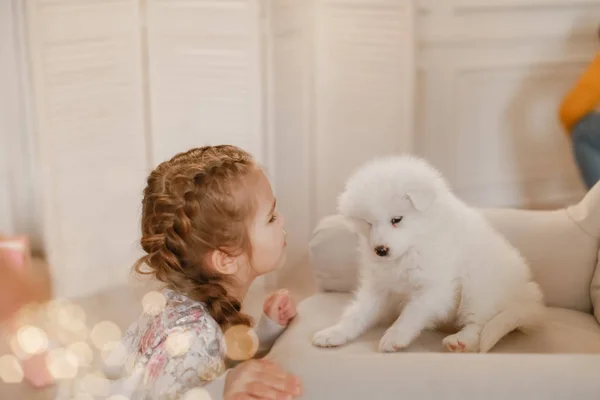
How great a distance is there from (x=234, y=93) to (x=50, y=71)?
2.30 ft

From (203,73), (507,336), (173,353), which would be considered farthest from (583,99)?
(173,353)

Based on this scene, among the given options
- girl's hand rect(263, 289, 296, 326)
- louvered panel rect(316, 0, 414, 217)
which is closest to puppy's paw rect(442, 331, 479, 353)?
girl's hand rect(263, 289, 296, 326)

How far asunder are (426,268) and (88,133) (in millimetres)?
1647

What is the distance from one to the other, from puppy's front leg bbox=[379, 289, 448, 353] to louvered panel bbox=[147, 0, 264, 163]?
1.59 m

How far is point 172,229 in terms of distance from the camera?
143cm

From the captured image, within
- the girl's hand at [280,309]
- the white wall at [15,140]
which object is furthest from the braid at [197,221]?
the white wall at [15,140]

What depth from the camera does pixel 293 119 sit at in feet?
11.3

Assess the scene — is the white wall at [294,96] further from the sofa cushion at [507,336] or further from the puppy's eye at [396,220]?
the puppy's eye at [396,220]

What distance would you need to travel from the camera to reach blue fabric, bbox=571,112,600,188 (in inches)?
116

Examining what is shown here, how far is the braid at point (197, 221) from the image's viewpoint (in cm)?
143

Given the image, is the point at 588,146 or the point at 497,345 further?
the point at 588,146

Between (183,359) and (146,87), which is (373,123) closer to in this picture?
(146,87)

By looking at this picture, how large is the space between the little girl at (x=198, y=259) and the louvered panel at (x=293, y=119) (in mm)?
1764

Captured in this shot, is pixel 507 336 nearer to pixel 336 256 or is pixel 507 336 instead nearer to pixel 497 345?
pixel 497 345
